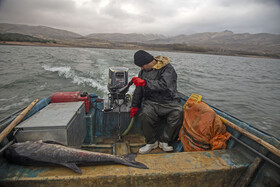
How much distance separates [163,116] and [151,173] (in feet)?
4.96

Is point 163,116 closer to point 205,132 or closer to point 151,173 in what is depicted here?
point 205,132

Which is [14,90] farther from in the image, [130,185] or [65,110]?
[130,185]

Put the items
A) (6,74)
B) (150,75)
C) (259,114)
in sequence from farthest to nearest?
1. (6,74)
2. (259,114)
3. (150,75)

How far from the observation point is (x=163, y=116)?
9.77 ft

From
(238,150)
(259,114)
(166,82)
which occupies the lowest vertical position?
(259,114)

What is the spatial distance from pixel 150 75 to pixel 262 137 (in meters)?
2.12

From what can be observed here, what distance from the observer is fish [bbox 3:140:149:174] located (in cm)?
155

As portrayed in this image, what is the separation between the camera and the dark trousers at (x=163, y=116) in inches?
111

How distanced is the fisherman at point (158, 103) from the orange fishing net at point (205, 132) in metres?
0.41

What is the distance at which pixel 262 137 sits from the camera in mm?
1970

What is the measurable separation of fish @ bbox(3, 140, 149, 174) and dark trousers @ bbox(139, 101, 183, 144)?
4.03ft

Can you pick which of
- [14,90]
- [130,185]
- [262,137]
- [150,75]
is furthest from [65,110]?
[14,90]

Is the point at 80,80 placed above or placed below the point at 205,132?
below

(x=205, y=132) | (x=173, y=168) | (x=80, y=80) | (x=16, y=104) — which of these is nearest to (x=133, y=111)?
(x=205, y=132)
